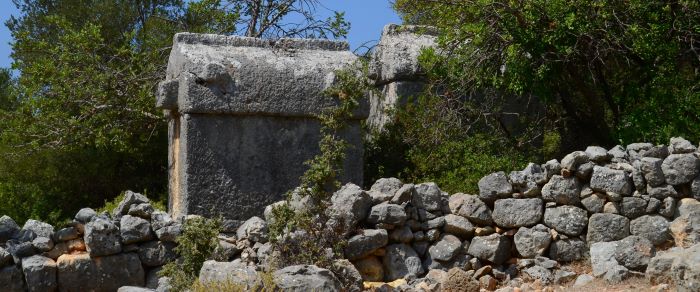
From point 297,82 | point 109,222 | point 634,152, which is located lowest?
point 109,222

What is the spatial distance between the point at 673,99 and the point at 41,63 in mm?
7380

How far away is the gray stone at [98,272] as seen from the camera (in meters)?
7.99

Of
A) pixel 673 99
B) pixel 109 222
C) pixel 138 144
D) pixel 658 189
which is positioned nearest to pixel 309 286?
pixel 109 222

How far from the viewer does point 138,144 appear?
470 inches

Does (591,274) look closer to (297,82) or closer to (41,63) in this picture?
(297,82)

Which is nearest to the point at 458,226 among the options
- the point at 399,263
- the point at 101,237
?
the point at 399,263

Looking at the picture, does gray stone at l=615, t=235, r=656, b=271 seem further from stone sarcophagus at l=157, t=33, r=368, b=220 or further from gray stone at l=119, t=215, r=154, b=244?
gray stone at l=119, t=215, r=154, b=244

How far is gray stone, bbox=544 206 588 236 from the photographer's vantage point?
8164 millimetres

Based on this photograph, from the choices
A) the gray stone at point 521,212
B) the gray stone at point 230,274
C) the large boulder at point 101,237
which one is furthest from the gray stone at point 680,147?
the large boulder at point 101,237

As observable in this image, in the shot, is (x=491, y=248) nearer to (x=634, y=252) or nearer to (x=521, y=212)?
(x=521, y=212)

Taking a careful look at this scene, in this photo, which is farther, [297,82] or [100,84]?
[100,84]

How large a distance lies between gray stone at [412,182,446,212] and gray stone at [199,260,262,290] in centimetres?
183

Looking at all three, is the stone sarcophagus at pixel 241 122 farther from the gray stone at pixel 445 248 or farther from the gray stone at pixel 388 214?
the gray stone at pixel 445 248

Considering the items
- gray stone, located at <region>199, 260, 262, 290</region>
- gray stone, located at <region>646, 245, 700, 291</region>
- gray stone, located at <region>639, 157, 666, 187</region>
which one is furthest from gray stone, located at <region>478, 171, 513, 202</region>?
gray stone, located at <region>199, 260, 262, 290</region>
